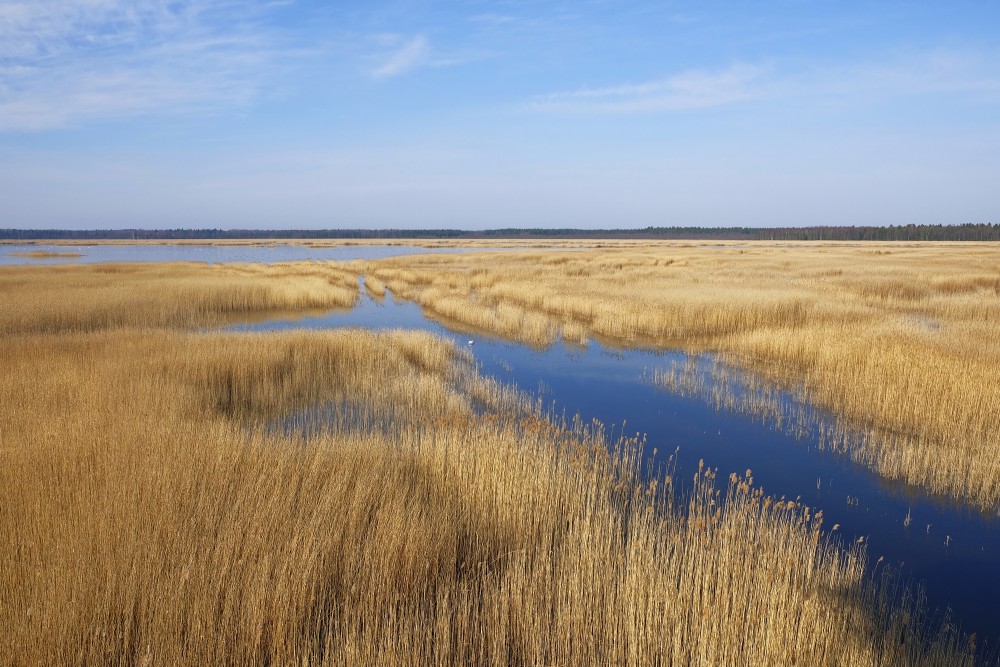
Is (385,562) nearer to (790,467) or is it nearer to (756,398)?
(790,467)

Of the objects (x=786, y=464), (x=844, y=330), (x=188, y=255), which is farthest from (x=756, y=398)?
(x=188, y=255)

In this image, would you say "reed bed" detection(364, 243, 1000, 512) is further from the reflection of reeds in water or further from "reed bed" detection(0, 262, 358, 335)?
"reed bed" detection(0, 262, 358, 335)

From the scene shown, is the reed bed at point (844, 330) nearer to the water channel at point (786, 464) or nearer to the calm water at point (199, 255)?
the water channel at point (786, 464)

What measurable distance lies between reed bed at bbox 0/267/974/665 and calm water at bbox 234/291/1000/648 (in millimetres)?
638

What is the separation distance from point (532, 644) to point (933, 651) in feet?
10.2

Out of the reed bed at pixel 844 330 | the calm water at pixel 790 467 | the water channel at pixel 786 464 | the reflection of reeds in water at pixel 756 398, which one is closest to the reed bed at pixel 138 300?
the reed bed at pixel 844 330

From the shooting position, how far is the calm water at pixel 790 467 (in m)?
5.91

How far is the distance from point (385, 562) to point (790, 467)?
679cm

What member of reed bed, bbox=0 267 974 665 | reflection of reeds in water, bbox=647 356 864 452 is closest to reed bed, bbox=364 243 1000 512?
reflection of reeds in water, bbox=647 356 864 452

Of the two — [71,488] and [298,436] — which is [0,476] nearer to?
[71,488]

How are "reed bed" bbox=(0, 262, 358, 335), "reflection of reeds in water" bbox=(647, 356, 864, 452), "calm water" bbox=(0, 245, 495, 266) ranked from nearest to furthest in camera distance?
"reflection of reeds in water" bbox=(647, 356, 864, 452) → "reed bed" bbox=(0, 262, 358, 335) → "calm water" bbox=(0, 245, 495, 266)

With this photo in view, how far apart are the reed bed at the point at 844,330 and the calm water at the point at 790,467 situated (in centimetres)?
71

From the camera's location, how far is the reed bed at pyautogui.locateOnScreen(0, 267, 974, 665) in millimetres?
3836

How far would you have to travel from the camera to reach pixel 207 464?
580 centimetres
